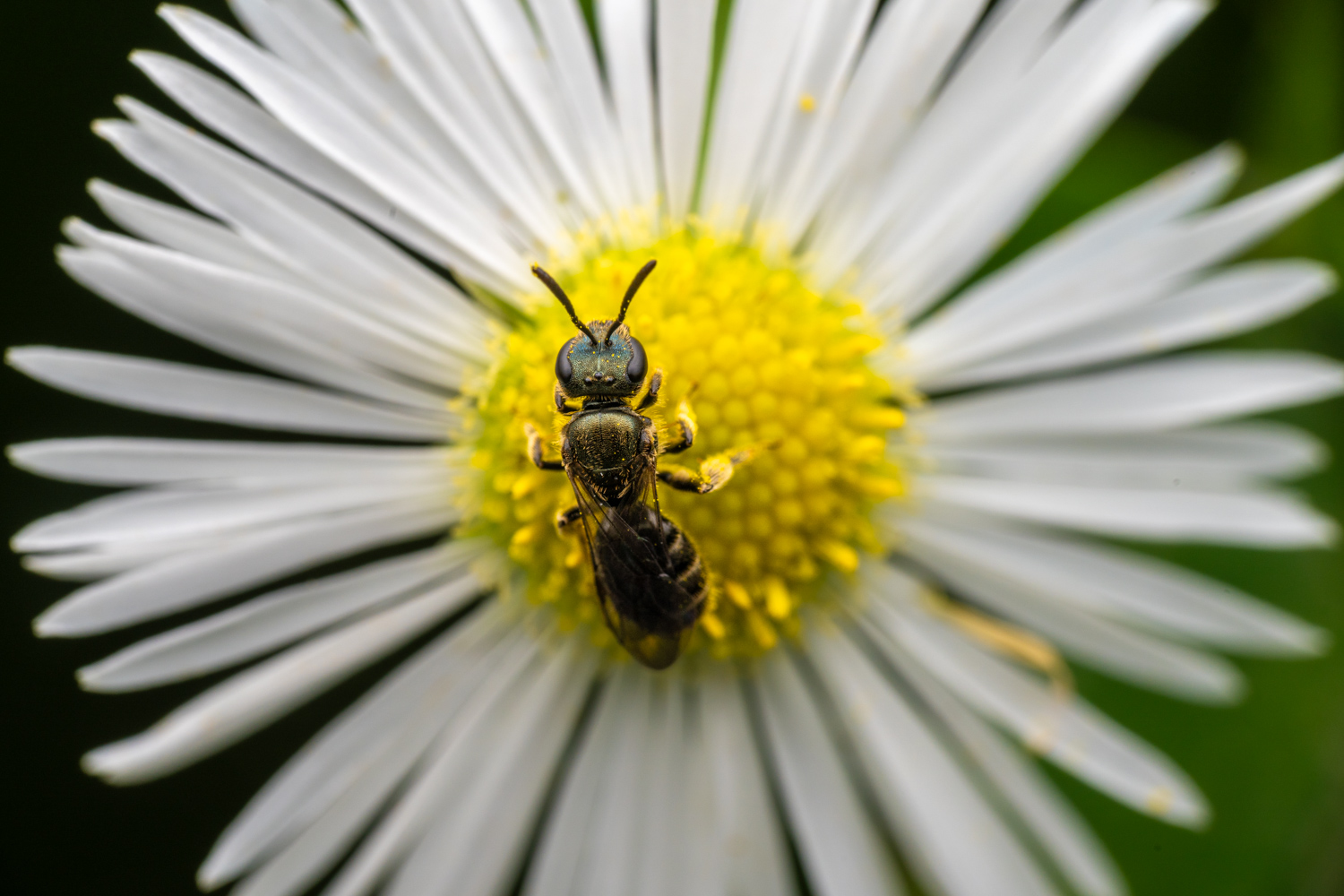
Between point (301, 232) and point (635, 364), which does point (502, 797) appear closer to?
point (635, 364)

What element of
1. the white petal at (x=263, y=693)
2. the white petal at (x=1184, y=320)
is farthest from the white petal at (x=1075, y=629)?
the white petal at (x=263, y=693)

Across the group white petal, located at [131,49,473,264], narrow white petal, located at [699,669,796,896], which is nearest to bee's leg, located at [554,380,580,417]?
white petal, located at [131,49,473,264]

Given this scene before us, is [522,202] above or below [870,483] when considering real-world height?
above

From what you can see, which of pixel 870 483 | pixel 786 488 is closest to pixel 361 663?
pixel 786 488

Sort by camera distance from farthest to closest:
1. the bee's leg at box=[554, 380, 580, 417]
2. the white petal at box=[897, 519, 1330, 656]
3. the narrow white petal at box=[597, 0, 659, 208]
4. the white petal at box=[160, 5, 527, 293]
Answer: the white petal at box=[897, 519, 1330, 656] < the narrow white petal at box=[597, 0, 659, 208] < the bee's leg at box=[554, 380, 580, 417] < the white petal at box=[160, 5, 527, 293]

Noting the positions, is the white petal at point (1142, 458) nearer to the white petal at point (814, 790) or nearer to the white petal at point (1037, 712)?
the white petal at point (1037, 712)

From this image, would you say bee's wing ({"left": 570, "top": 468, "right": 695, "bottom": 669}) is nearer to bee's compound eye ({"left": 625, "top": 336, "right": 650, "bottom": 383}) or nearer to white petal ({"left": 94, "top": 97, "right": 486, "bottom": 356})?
bee's compound eye ({"left": 625, "top": 336, "right": 650, "bottom": 383})

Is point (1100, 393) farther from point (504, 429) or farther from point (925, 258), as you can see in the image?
point (504, 429)
